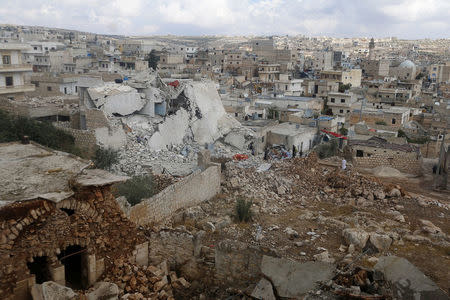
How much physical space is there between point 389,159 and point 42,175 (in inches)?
588

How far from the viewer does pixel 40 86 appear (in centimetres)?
2584

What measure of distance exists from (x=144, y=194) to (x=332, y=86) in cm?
3384

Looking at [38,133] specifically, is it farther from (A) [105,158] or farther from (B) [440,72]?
(B) [440,72]

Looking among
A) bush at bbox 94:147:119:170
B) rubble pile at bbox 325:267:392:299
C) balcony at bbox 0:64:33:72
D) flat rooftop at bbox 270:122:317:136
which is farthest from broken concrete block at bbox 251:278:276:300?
balcony at bbox 0:64:33:72

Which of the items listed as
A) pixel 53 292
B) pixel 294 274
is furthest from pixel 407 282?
pixel 53 292

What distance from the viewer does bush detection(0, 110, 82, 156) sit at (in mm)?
Result: 13352

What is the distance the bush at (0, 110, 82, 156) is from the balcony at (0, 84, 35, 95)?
9161mm

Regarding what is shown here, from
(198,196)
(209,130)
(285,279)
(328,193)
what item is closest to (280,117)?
(209,130)

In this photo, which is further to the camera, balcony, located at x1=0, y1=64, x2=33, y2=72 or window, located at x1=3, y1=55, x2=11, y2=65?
window, located at x1=3, y1=55, x2=11, y2=65

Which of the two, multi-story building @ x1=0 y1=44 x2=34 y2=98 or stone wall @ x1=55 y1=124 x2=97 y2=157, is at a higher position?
multi-story building @ x1=0 y1=44 x2=34 y2=98

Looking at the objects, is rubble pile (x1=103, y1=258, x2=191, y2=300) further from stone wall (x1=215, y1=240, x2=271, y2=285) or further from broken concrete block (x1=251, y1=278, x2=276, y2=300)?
broken concrete block (x1=251, y1=278, x2=276, y2=300)

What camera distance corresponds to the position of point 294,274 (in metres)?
6.30

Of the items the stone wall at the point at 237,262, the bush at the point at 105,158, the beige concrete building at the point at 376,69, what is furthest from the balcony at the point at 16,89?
the beige concrete building at the point at 376,69

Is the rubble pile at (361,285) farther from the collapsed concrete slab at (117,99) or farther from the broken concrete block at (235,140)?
the broken concrete block at (235,140)
